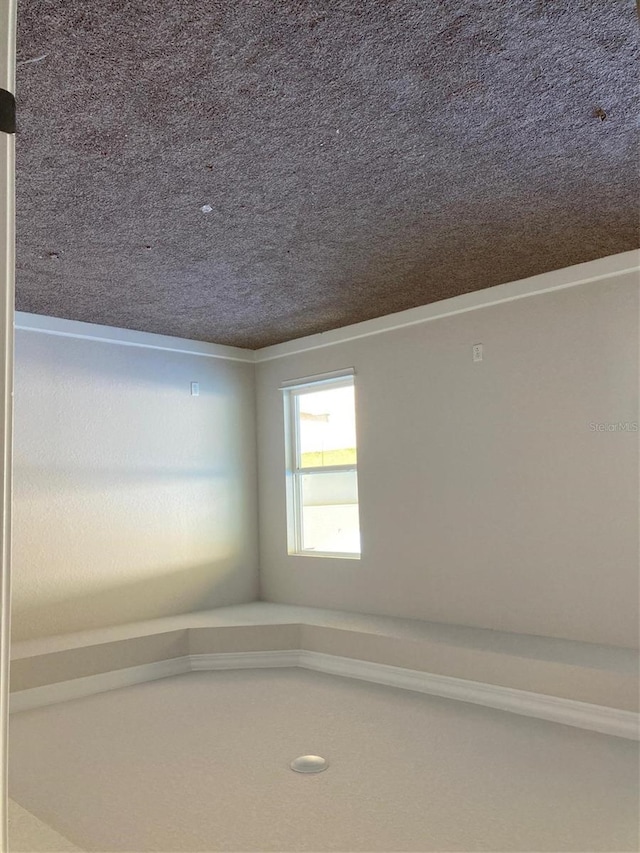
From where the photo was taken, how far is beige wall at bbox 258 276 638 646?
4020 millimetres

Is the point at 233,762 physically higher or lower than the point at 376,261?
lower

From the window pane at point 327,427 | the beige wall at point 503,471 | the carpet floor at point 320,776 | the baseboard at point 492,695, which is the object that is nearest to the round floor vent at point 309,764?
the carpet floor at point 320,776

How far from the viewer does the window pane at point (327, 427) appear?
18.8 ft

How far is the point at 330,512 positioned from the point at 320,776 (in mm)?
2962

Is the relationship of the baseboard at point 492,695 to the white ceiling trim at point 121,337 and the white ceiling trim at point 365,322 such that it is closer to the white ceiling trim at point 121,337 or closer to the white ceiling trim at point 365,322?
the white ceiling trim at point 365,322

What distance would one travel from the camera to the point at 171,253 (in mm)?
3781

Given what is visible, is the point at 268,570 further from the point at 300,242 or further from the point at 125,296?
the point at 300,242

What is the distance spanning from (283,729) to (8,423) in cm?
307

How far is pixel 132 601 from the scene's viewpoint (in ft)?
17.3

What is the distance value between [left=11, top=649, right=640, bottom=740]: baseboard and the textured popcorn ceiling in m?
2.55

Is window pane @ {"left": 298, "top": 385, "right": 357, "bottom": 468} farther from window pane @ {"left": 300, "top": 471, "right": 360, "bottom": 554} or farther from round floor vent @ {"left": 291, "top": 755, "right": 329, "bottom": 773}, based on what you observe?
round floor vent @ {"left": 291, "top": 755, "right": 329, "bottom": 773}

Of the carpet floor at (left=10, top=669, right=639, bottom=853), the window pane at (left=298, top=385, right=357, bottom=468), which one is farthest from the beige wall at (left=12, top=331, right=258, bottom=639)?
the carpet floor at (left=10, top=669, right=639, bottom=853)

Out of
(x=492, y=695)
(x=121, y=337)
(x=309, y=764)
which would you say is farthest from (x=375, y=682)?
(x=121, y=337)

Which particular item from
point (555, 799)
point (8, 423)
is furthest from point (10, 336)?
point (555, 799)
